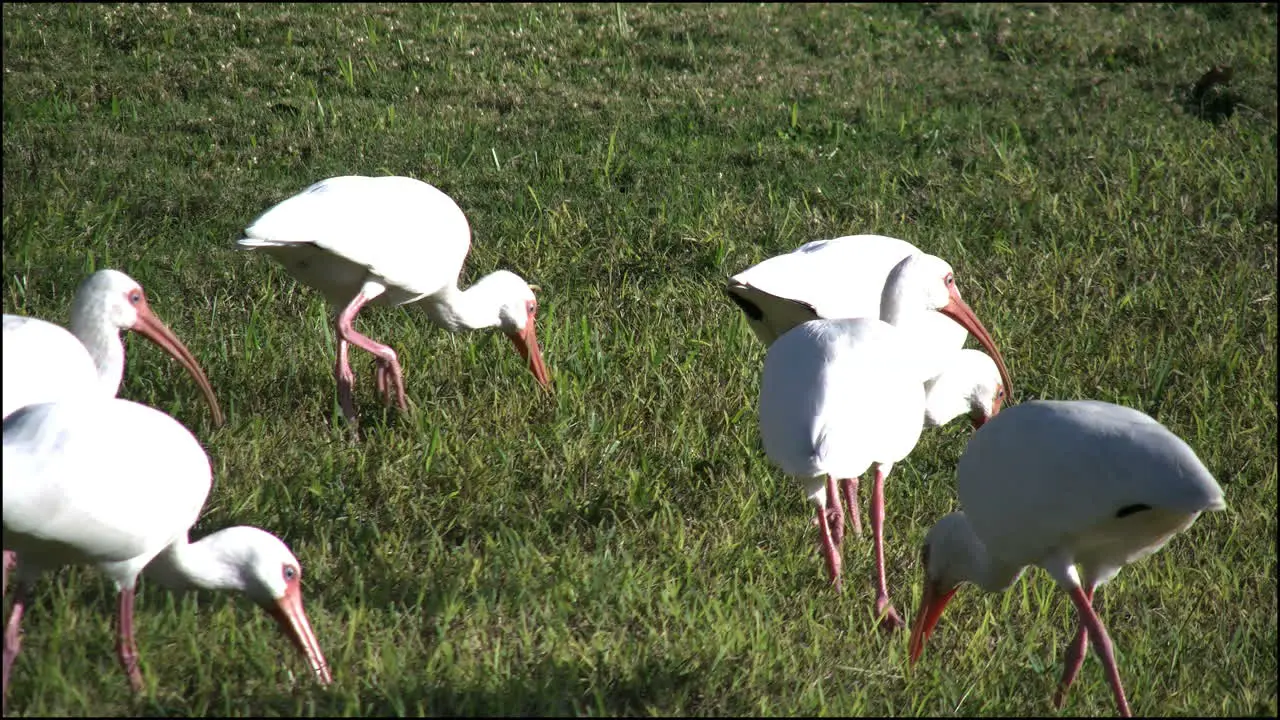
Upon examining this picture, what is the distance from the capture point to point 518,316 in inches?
200

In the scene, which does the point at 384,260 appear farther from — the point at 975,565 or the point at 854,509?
the point at 975,565

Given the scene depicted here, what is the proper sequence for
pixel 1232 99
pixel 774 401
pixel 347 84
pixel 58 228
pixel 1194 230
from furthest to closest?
pixel 1232 99 < pixel 347 84 < pixel 1194 230 < pixel 58 228 < pixel 774 401

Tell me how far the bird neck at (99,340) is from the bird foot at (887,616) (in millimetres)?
2293

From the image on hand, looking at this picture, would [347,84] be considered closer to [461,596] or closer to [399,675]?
[461,596]

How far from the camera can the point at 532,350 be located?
504 cm

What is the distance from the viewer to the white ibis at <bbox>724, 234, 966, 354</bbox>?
4.44 m

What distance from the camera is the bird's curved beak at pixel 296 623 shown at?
3117mm

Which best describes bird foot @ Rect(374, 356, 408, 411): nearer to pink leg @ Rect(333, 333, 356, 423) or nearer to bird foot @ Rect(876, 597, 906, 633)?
pink leg @ Rect(333, 333, 356, 423)

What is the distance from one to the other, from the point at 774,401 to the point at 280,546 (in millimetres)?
1422

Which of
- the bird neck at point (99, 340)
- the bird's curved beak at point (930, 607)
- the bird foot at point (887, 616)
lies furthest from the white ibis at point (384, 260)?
the bird's curved beak at point (930, 607)

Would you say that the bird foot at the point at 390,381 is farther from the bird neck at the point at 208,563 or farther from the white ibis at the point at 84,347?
the bird neck at the point at 208,563

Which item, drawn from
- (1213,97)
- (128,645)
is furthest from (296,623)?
(1213,97)

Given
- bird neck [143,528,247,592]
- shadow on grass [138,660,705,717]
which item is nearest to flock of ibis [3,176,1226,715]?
bird neck [143,528,247,592]

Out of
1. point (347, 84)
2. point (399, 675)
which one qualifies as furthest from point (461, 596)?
point (347, 84)
